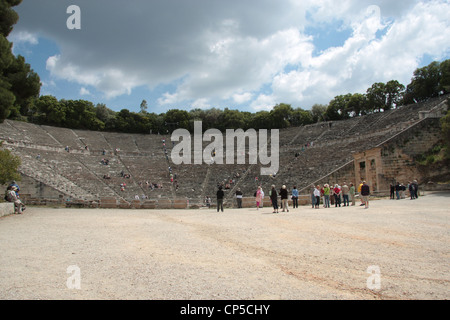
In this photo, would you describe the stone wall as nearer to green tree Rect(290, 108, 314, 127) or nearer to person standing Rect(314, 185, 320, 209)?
person standing Rect(314, 185, 320, 209)

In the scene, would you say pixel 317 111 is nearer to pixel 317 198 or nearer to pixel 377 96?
pixel 377 96

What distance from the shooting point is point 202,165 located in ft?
149

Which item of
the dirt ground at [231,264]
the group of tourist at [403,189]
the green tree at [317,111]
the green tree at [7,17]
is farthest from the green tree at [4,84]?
the green tree at [317,111]

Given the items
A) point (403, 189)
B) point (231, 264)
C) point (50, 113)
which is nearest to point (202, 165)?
point (403, 189)

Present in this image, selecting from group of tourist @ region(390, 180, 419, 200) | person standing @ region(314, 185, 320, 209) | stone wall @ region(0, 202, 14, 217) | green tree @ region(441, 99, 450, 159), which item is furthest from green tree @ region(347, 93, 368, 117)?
stone wall @ region(0, 202, 14, 217)

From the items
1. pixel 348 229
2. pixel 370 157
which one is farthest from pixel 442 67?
pixel 348 229

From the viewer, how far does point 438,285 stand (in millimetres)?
3908

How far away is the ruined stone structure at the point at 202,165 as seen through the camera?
2488cm

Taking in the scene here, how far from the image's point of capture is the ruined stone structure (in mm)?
24875

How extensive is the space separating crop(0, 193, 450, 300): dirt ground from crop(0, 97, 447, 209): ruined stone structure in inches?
541

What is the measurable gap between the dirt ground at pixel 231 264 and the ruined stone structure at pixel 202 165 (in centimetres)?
1375

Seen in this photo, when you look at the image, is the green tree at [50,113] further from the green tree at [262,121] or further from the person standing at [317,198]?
the person standing at [317,198]
